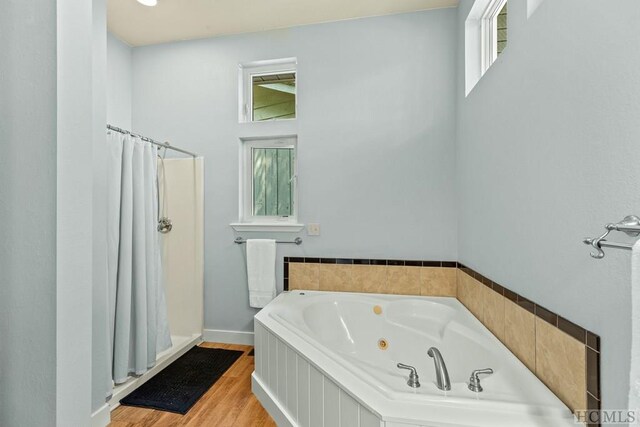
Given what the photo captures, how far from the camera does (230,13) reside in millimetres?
2438

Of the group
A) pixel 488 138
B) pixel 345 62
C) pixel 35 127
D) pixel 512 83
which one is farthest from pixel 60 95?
pixel 345 62

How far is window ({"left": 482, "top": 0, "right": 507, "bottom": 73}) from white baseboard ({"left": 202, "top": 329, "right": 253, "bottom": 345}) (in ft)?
8.81

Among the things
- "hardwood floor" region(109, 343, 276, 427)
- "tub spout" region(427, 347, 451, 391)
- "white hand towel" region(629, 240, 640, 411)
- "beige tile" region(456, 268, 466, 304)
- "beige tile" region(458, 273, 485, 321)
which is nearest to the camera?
"white hand towel" region(629, 240, 640, 411)

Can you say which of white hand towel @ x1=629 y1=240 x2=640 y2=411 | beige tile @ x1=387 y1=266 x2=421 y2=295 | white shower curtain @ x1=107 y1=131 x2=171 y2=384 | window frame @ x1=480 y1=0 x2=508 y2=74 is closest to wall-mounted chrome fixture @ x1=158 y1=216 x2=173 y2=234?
white shower curtain @ x1=107 y1=131 x2=171 y2=384

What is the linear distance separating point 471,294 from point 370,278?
736 mm

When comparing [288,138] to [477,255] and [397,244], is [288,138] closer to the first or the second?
[397,244]

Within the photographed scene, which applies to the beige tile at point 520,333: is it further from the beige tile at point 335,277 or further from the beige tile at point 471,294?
the beige tile at point 335,277

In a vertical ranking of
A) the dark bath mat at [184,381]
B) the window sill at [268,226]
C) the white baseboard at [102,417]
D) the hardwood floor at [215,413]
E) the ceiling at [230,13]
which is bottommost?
the hardwood floor at [215,413]

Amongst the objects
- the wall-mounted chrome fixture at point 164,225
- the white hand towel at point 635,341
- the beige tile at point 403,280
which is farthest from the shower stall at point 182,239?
the white hand towel at point 635,341

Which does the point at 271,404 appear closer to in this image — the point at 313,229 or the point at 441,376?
the point at 441,376

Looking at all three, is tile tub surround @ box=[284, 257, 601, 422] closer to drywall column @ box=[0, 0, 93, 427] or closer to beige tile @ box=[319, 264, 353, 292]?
beige tile @ box=[319, 264, 353, 292]

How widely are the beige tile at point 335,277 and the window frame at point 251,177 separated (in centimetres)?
48

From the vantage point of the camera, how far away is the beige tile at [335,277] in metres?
2.55

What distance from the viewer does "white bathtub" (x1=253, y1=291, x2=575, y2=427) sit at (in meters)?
1.05
